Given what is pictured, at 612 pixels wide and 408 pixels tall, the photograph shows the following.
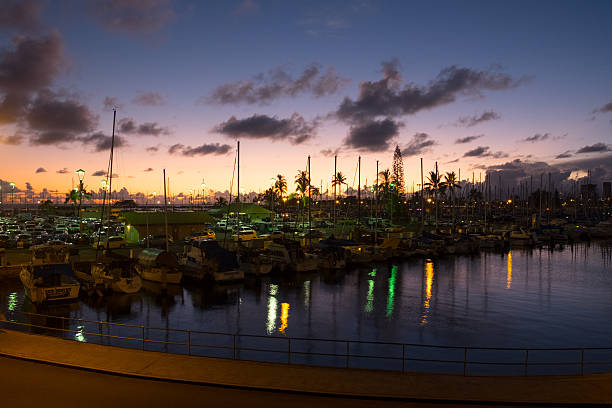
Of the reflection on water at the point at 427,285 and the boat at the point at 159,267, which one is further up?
the boat at the point at 159,267

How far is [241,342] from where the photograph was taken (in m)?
29.4

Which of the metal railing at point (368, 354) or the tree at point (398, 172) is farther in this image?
the tree at point (398, 172)

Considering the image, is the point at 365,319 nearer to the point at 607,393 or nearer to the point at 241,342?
the point at 241,342

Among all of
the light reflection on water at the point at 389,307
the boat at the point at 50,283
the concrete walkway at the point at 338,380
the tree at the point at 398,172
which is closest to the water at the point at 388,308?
the light reflection on water at the point at 389,307

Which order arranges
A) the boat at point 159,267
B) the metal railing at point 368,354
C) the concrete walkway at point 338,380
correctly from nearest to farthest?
1. the concrete walkway at point 338,380
2. the metal railing at point 368,354
3. the boat at point 159,267

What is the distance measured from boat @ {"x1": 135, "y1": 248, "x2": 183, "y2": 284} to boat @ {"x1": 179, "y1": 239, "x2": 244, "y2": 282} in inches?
103

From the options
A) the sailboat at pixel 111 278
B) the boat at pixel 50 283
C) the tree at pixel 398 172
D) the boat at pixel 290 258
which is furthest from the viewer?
the tree at pixel 398 172

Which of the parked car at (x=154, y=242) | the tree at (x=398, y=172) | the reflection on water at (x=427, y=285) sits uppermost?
the tree at (x=398, y=172)

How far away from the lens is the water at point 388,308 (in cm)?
3191

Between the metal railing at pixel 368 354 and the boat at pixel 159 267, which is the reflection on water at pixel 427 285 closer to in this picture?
the metal railing at pixel 368 354

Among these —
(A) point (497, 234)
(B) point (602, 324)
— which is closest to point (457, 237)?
(A) point (497, 234)

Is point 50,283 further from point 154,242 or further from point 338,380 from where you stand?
point 338,380

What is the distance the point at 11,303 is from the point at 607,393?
44223mm

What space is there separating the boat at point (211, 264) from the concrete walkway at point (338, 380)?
3048 centimetres
